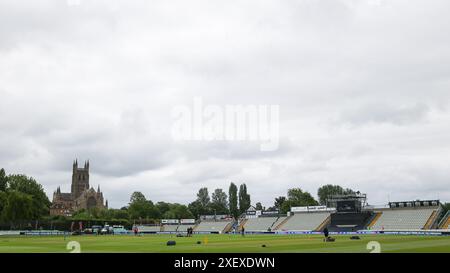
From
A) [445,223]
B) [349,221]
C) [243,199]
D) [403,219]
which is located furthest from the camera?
[243,199]

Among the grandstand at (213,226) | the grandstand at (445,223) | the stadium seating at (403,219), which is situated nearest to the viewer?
the grandstand at (445,223)

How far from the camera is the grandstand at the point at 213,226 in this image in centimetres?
12911

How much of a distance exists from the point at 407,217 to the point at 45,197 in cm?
11416

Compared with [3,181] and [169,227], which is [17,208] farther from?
[169,227]

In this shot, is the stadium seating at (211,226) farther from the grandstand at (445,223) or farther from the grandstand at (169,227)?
the grandstand at (445,223)

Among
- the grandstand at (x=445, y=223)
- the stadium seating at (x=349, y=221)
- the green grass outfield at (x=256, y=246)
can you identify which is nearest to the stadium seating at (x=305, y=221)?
the stadium seating at (x=349, y=221)

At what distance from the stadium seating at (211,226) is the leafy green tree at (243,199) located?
42.2 m

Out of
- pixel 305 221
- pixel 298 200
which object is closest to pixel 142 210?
pixel 298 200

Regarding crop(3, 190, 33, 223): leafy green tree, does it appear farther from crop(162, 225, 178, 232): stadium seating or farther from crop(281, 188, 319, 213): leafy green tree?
crop(281, 188, 319, 213): leafy green tree

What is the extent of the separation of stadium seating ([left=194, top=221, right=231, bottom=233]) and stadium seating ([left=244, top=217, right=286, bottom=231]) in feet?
23.7

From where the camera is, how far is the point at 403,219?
95188mm

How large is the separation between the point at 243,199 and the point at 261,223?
60.5m

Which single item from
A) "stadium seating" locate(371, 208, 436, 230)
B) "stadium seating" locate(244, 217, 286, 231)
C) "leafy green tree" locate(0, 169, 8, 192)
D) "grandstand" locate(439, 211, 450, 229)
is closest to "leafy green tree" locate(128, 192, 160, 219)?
"leafy green tree" locate(0, 169, 8, 192)
